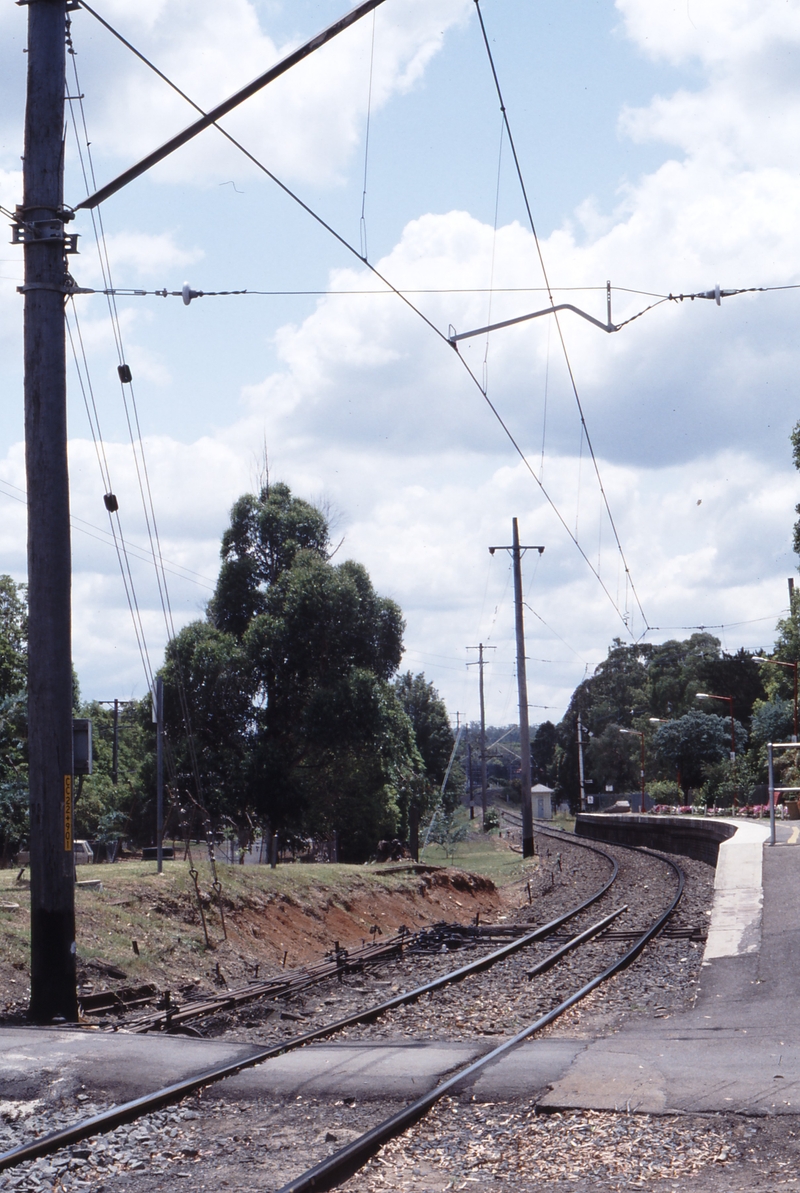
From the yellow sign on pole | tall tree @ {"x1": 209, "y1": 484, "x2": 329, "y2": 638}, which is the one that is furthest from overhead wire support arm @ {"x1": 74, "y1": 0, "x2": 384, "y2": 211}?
tall tree @ {"x1": 209, "y1": 484, "x2": 329, "y2": 638}

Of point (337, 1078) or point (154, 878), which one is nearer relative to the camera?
point (337, 1078)

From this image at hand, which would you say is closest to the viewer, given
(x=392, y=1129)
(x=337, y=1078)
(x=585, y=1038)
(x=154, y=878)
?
(x=392, y=1129)

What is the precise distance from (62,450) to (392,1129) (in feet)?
23.0

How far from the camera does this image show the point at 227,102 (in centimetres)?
922

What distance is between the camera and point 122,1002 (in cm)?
1229

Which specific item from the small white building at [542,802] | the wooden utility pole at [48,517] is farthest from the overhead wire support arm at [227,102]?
the small white building at [542,802]

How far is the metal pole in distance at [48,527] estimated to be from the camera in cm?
1109

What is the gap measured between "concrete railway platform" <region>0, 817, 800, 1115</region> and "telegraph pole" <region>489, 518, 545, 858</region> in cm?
3221

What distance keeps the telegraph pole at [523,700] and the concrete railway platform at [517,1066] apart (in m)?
32.2

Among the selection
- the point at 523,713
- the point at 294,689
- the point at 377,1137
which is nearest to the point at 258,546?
the point at 294,689

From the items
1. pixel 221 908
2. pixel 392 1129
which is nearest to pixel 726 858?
pixel 221 908

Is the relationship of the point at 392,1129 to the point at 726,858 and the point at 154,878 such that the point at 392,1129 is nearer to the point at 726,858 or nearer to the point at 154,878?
the point at 154,878

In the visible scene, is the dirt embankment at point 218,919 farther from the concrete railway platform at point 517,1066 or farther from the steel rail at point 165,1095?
the concrete railway platform at point 517,1066

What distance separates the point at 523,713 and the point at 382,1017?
32.6 metres
